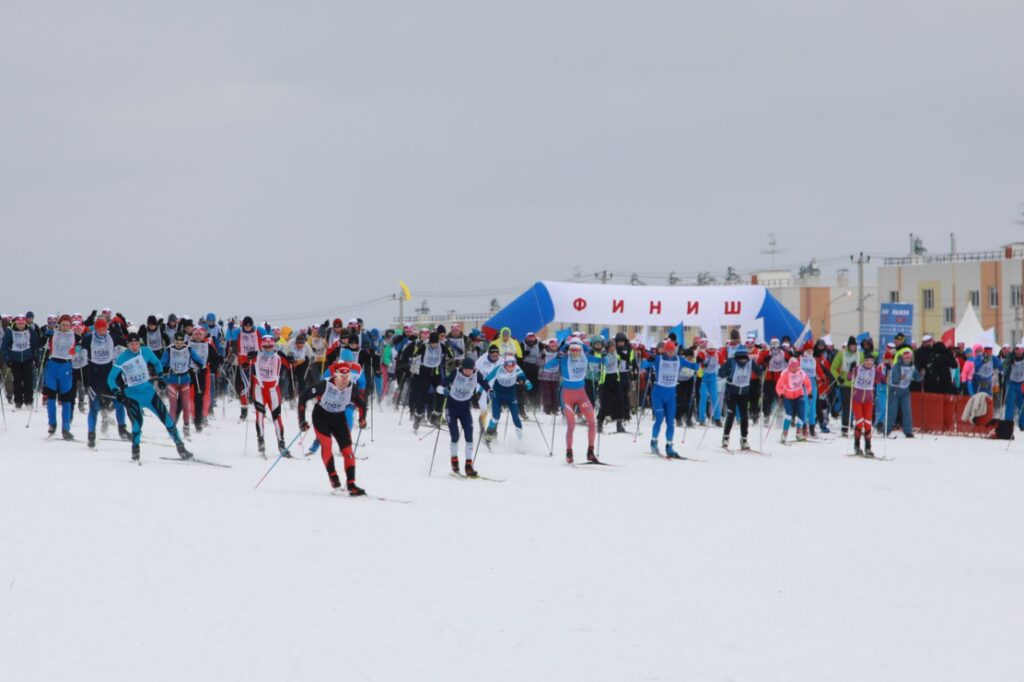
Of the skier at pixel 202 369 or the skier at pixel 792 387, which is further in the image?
the skier at pixel 792 387

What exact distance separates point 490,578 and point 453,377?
711 cm

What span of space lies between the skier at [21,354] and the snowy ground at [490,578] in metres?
6.55

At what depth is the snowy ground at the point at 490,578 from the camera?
8.47 meters

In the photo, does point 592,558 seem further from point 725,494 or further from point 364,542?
point 725,494

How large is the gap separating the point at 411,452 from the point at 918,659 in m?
12.3

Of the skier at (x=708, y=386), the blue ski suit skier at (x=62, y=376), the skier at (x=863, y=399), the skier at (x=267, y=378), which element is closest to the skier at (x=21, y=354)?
the blue ski suit skier at (x=62, y=376)

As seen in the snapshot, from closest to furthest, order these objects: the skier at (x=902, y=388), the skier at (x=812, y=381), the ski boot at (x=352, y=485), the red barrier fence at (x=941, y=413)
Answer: the ski boot at (x=352, y=485) → the skier at (x=812, y=381) → the skier at (x=902, y=388) → the red barrier fence at (x=941, y=413)

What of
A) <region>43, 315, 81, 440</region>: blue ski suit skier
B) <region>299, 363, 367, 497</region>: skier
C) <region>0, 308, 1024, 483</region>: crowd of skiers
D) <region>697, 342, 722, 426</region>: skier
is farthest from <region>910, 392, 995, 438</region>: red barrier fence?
<region>43, 315, 81, 440</region>: blue ski suit skier

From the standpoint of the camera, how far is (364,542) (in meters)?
11.8

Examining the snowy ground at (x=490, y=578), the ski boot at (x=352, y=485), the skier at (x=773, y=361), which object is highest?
the skier at (x=773, y=361)

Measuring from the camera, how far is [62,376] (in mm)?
18828

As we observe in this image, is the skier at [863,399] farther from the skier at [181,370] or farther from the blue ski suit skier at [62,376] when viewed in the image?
the blue ski suit skier at [62,376]

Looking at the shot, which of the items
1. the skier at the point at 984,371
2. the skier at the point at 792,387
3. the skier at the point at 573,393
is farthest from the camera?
the skier at the point at 984,371

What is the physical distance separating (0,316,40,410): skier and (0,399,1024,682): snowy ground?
655 centimetres
